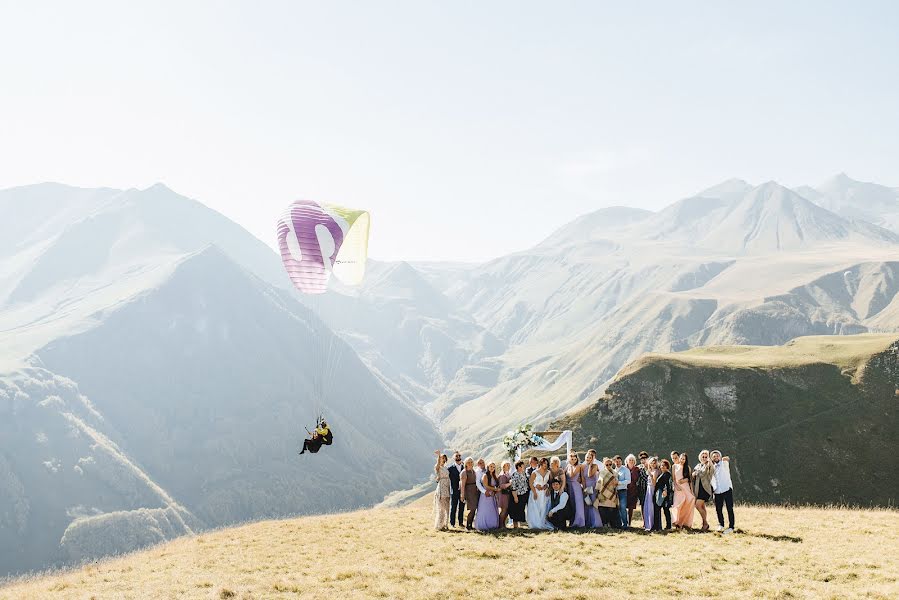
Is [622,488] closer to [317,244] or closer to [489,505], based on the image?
[489,505]

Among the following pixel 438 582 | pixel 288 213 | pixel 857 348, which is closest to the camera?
pixel 438 582

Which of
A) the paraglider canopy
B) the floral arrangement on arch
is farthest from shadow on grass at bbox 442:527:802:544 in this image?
the floral arrangement on arch

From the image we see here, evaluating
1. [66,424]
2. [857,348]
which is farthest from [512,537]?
[66,424]

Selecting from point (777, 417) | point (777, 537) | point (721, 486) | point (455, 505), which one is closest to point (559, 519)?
point (455, 505)

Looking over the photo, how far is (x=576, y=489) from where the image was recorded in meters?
20.0

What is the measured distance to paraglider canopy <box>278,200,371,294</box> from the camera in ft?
82.5

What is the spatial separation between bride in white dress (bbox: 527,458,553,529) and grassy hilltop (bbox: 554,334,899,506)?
36036 mm

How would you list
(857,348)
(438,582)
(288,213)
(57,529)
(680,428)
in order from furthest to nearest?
(57,529) → (857,348) → (680,428) → (288,213) → (438,582)

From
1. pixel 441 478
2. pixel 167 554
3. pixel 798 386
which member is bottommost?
pixel 167 554

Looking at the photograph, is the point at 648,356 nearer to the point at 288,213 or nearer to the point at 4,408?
the point at 288,213

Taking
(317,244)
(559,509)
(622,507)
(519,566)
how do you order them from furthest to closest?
1. (317,244)
2. (622,507)
3. (559,509)
4. (519,566)

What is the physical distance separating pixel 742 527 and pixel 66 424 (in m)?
221

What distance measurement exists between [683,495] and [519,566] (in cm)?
690

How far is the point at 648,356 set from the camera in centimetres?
6488
